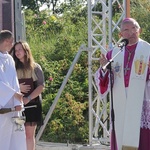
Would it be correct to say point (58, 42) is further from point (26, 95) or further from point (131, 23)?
point (131, 23)

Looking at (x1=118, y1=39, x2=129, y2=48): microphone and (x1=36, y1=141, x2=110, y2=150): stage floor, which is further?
(x1=36, y1=141, x2=110, y2=150): stage floor

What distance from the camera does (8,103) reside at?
5.87m

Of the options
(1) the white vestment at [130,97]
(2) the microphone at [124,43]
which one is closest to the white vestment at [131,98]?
(1) the white vestment at [130,97]

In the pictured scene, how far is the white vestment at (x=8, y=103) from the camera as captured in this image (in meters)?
5.77

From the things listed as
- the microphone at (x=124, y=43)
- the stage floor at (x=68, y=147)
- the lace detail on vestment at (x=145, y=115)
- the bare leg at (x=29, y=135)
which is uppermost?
the microphone at (x=124, y=43)

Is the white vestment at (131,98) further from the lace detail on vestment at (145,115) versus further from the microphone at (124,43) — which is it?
the microphone at (124,43)

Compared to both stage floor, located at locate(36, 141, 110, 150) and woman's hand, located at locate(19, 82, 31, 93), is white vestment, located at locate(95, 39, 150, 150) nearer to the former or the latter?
woman's hand, located at locate(19, 82, 31, 93)

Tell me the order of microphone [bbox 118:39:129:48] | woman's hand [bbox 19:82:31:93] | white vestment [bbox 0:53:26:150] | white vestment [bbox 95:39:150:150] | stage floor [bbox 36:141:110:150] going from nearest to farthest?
microphone [bbox 118:39:129:48], white vestment [bbox 95:39:150:150], white vestment [bbox 0:53:26:150], woman's hand [bbox 19:82:31:93], stage floor [bbox 36:141:110:150]

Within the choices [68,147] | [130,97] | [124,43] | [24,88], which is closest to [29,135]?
[24,88]

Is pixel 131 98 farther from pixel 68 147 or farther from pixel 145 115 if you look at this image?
pixel 68 147

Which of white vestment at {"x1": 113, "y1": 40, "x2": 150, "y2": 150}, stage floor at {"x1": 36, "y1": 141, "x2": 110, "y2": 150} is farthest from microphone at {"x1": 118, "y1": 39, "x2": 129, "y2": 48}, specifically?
stage floor at {"x1": 36, "y1": 141, "x2": 110, "y2": 150}

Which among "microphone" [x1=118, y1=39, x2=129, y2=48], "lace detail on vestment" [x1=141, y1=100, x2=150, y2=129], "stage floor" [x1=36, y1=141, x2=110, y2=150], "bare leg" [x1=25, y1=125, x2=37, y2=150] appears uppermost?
"microphone" [x1=118, y1=39, x2=129, y2=48]

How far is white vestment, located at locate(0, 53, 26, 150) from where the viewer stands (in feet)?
18.9

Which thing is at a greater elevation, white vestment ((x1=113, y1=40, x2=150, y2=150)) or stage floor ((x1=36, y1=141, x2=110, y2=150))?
white vestment ((x1=113, y1=40, x2=150, y2=150))
